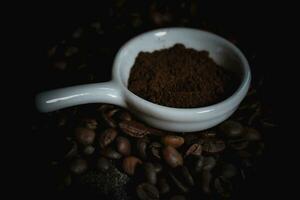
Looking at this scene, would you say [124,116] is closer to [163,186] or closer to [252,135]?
[163,186]

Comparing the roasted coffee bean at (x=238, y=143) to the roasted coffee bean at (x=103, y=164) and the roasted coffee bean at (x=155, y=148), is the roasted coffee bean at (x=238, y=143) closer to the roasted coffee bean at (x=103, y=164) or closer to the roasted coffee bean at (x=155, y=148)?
the roasted coffee bean at (x=155, y=148)

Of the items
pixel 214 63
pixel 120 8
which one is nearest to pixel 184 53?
pixel 214 63

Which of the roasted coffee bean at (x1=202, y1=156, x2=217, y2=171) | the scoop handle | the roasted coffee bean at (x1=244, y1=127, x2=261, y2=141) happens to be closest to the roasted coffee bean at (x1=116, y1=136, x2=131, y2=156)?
the scoop handle

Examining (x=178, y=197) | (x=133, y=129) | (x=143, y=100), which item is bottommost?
(x=178, y=197)

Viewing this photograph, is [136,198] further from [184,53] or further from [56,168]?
[184,53]

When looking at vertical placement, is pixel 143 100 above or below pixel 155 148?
above

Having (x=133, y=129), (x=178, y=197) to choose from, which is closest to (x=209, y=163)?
(x=178, y=197)

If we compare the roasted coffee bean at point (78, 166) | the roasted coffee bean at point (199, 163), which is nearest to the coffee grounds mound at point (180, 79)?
the roasted coffee bean at point (199, 163)
